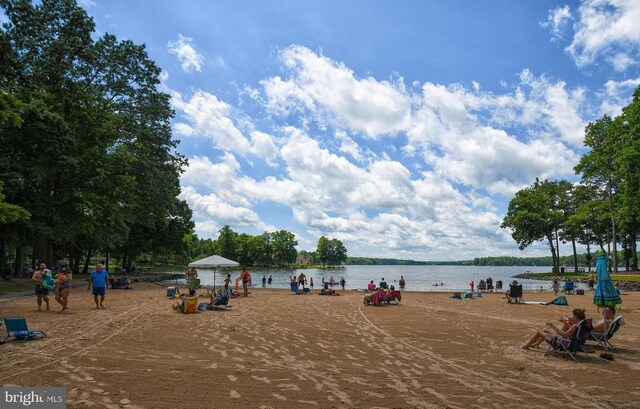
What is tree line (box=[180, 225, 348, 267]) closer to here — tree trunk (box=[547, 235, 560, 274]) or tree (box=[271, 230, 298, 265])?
tree (box=[271, 230, 298, 265])

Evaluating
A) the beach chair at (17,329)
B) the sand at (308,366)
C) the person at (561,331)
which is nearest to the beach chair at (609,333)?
the sand at (308,366)

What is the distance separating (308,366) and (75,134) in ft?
79.4

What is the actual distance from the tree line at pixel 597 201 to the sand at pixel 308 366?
29229 mm

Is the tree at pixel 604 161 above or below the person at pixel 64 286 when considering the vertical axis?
above

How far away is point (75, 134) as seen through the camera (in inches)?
Answer: 987

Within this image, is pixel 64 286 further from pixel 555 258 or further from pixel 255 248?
pixel 255 248

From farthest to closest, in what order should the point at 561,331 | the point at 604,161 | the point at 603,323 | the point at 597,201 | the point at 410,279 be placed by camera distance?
the point at 410,279 → the point at 597,201 → the point at 604,161 → the point at 603,323 → the point at 561,331

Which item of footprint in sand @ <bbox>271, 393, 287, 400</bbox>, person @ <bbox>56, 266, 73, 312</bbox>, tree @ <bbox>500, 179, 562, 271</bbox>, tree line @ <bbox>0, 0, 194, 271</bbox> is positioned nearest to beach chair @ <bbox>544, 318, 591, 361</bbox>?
footprint in sand @ <bbox>271, 393, 287, 400</bbox>

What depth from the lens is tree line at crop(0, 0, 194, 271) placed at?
75.7 feet

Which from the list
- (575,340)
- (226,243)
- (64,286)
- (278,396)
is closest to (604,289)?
(575,340)

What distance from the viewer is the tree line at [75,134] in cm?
2306

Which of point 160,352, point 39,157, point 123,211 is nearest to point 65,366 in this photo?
point 160,352

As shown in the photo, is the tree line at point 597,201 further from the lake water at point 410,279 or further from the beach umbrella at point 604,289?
the beach umbrella at point 604,289

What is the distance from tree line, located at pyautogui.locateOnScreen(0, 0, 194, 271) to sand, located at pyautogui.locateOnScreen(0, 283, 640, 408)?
13.8 m
